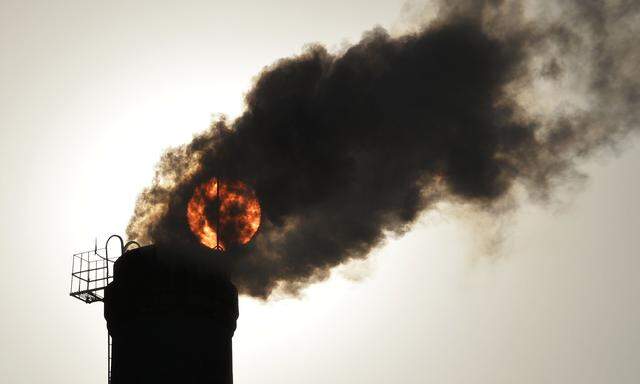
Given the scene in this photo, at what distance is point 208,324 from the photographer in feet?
61.7

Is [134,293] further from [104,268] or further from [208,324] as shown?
[104,268]

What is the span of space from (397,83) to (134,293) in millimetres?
9205

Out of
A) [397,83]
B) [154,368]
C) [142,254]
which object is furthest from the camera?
[397,83]

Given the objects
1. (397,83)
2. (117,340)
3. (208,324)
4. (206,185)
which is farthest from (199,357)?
(397,83)

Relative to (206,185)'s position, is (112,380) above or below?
below

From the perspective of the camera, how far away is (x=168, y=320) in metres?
18.4

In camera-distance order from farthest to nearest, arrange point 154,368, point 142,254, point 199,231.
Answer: point 199,231 → point 142,254 → point 154,368

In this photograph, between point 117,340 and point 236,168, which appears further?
point 236,168

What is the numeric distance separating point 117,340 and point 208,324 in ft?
6.95

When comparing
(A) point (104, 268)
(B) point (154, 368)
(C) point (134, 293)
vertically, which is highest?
(A) point (104, 268)

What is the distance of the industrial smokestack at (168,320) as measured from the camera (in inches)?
714

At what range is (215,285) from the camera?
19.3 metres

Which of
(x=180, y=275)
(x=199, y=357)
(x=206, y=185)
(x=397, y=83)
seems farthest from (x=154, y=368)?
(x=397, y=83)

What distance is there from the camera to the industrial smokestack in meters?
18.1
